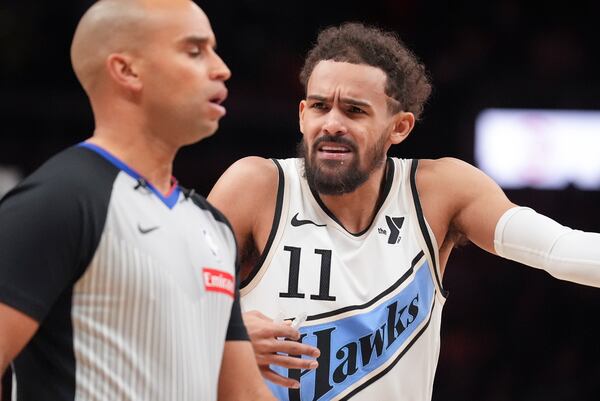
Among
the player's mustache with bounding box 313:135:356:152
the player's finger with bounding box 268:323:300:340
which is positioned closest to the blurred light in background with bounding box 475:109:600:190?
the player's mustache with bounding box 313:135:356:152

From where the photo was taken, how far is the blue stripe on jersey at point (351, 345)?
3482mm

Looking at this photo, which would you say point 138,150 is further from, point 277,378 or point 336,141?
point 336,141

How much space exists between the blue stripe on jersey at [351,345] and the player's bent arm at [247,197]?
0.40 meters

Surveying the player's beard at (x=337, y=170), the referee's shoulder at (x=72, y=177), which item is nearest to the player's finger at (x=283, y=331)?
the player's beard at (x=337, y=170)

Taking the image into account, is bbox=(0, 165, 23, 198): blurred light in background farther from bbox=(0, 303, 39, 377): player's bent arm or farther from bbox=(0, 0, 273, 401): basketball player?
bbox=(0, 303, 39, 377): player's bent arm

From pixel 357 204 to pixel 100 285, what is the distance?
5.72ft

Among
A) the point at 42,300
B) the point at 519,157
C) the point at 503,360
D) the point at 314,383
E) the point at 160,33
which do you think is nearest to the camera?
the point at 42,300

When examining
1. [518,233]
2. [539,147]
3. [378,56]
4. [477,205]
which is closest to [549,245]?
[518,233]

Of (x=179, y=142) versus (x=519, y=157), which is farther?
(x=519, y=157)

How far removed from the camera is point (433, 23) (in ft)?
32.4

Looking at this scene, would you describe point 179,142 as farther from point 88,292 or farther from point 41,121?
point 41,121

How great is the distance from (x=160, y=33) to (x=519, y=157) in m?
6.99

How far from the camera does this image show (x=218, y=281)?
7.82 ft

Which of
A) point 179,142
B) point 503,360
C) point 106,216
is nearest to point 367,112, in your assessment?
point 179,142
